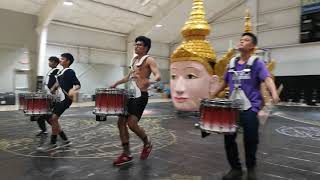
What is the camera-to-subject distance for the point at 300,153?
488cm

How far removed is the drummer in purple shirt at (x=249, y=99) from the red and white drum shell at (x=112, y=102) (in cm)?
137

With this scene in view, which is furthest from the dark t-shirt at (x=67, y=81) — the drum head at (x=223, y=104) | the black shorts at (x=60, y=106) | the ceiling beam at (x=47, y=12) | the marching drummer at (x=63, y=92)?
the ceiling beam at (x=47, y=12)

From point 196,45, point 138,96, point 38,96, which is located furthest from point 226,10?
point 138,96

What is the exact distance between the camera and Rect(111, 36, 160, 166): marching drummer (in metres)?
4.00

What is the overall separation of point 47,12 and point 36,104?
11723 millimetres

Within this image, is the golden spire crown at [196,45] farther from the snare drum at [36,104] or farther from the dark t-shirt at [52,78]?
the snare drum at [36,104]

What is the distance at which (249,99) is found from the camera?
3279 mm

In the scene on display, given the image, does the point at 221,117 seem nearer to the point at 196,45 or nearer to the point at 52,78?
the point at 196,45

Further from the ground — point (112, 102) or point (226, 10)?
point (226, 10)

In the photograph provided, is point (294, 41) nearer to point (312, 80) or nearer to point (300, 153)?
point (312, 80)

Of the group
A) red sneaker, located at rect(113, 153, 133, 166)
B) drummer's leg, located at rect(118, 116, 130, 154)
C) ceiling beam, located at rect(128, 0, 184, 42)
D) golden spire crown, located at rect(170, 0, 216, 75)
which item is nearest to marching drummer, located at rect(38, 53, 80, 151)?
drummer's leg, located at rect(118, 116, 130, 154)

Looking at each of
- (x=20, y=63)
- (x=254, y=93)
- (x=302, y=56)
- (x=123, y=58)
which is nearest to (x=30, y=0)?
(x=20, y=63)

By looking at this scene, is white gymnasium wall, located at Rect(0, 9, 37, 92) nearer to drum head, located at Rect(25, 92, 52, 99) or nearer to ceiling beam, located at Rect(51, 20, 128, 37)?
ceiling beam, located at Rect(51, 20, 128, 37)

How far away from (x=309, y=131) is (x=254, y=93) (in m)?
4.94
